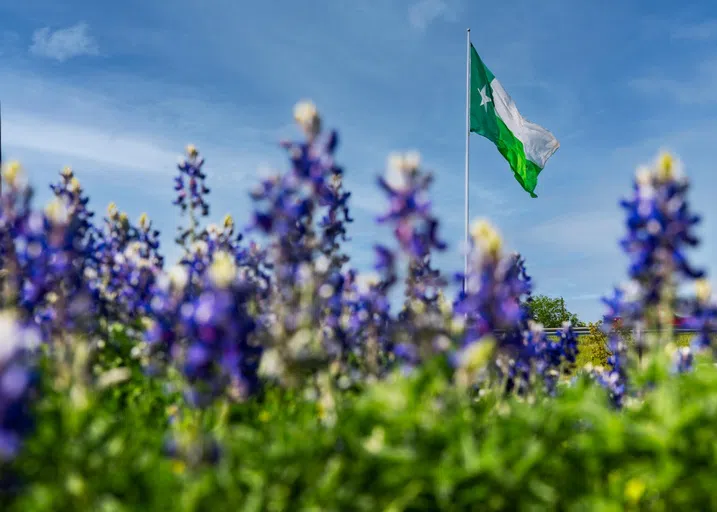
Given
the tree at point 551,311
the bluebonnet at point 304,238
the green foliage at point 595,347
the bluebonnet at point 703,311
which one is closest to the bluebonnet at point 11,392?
the bluebonnet at point 304,238

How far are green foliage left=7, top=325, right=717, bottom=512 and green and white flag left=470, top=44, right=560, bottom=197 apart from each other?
49.2 feet

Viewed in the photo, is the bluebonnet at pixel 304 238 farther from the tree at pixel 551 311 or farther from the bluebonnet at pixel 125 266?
the tree at pixel 551 311

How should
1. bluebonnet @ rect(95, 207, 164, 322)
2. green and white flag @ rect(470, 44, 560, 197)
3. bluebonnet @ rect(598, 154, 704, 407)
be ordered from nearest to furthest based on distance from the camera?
bluebonnet @ rect(598, 154, 704, 407) → bluebonnet @ rect(95, 207, 164, 322) → green and white flag @ rect(470, 44, 560, 197)

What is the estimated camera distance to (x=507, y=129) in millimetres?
20000

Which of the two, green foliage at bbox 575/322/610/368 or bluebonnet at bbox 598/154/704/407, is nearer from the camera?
bluebonnet at bbox 598/154/704/407

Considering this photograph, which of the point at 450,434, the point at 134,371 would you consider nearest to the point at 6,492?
the point at 450,434

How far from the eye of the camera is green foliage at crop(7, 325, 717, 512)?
12.3ft

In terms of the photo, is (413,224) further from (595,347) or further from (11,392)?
(595,347)

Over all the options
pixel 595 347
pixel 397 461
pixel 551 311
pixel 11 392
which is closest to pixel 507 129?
pixel 595 347

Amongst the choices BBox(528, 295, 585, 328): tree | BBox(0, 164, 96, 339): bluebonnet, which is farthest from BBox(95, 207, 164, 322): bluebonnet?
BBox(528, 295, 585, 328): tree

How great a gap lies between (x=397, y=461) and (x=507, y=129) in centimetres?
1706

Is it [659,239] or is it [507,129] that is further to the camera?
[507,129]

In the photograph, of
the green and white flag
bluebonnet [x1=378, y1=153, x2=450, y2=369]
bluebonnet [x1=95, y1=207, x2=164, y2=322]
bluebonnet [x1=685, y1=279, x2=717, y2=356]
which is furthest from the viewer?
the green and white flag

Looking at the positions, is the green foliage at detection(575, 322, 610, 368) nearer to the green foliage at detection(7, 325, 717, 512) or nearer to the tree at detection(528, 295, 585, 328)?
the green foliage at detection(7, 325, 717, 512)
